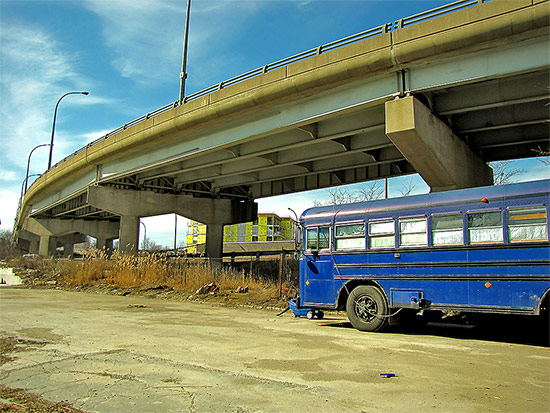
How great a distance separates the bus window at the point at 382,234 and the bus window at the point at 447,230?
3.16 ft

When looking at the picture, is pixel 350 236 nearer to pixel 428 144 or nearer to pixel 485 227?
pixel 485 227

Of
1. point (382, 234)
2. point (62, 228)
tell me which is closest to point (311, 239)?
point (382, 234)

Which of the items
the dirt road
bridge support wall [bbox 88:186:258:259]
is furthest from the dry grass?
the dirt road

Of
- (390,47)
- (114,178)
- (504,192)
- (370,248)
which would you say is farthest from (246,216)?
(504,192)

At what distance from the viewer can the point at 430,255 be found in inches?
368

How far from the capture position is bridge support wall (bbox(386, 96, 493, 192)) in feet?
45.7

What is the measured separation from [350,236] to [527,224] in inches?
151

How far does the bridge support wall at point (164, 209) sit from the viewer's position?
30.4 metres

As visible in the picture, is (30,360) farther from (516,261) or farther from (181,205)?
(181,205)

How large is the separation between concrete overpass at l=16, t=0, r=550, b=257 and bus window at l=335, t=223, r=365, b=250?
4.85 metres

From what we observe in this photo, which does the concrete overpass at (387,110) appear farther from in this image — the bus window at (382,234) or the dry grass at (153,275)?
the dry grass at (153,275)

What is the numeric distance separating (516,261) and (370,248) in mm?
3076

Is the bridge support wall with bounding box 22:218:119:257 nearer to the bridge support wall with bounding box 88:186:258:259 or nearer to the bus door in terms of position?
the bridge support wall with bounding box 88:186:258:259

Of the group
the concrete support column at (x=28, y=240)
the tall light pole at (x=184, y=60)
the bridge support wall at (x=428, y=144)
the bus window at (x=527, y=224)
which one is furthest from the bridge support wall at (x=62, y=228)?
the bus window at (x=527, y=224)
